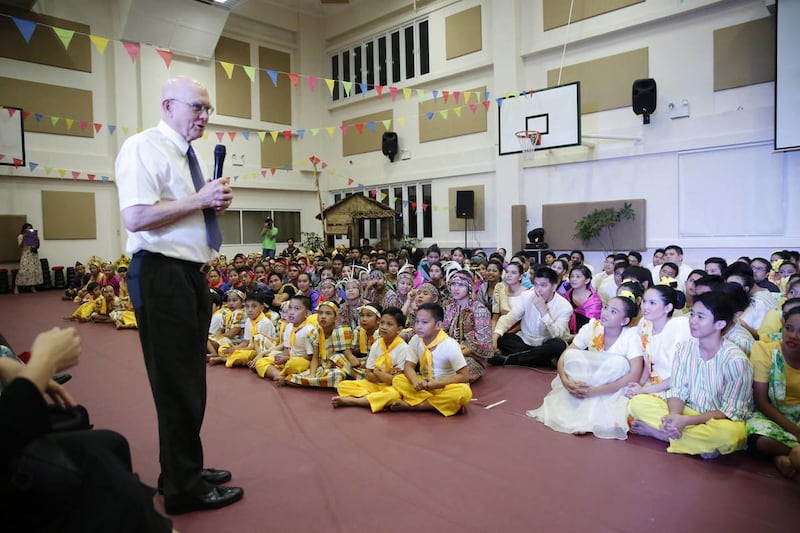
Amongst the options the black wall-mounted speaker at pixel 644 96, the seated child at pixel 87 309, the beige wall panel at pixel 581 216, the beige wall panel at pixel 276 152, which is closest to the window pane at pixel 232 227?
the beige wall panel at pixel 276 152

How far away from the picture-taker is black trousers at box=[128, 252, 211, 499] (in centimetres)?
172

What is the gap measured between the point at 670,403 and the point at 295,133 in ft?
41.6

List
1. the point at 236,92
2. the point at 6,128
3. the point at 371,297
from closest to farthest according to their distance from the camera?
the point at 371,297, the point at 6,128, the point at 236,92

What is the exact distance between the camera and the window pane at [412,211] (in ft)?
40.4

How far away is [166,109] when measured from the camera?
5.97 feet

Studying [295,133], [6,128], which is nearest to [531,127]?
[295,133]

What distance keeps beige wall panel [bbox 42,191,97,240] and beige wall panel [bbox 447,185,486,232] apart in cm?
796

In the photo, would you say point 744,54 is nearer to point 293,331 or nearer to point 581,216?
point 581,216

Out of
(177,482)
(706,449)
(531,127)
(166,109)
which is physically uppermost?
(531,127)

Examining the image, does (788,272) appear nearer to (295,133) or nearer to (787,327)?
(787,327)

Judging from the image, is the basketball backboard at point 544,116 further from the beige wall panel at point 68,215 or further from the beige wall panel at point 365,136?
the beige wall panel at point 68,215

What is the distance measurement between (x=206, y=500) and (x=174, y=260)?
0.93 meters

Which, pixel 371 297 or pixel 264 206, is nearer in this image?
pixel 371 297

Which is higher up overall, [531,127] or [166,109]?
[531,127]
